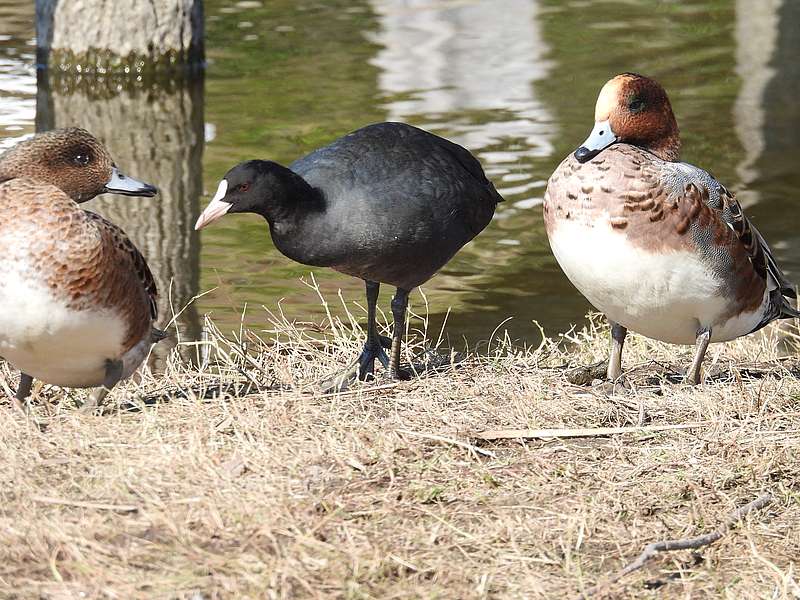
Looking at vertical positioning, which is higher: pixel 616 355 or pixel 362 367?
pixel 616 355

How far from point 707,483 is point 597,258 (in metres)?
0.93

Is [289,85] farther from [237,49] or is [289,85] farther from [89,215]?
[89,215]

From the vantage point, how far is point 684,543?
3779 mm

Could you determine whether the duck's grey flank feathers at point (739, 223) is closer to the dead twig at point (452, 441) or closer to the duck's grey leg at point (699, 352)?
the duck's grey leg at point (699, 352)

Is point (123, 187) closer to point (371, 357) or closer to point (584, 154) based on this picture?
point (371, 357)

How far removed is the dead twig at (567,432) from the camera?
14.6ft

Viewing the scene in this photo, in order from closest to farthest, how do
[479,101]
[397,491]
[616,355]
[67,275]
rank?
1. [397,491]
2. [67,275]
3. [616,355]
4. [479,101]

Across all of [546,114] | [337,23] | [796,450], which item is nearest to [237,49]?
[337,23]

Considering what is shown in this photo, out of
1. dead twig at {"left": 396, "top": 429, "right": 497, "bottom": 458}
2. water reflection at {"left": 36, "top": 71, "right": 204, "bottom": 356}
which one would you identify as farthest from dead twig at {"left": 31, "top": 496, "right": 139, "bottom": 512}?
water reflection at {"left": 36, "top": 71, "right": 204, "bottom": 356}

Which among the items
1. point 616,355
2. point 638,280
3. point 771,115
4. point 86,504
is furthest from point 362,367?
point 771,115

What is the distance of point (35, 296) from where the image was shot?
4.24 m

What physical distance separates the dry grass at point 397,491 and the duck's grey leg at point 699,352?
7cm

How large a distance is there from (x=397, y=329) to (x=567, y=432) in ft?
3.88

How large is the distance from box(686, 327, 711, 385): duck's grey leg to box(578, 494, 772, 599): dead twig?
107cm
